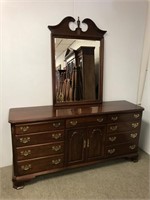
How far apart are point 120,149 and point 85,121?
27.3 inches

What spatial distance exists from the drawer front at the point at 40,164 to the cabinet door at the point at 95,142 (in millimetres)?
358

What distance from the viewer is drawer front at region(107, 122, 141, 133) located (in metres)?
2.21

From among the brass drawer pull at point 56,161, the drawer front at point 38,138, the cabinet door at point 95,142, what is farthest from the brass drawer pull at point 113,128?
the brass drawer pull at point 56,161

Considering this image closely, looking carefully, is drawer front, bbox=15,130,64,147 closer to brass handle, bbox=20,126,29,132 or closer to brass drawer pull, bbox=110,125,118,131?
brass handle, bbox=20,126,29,132

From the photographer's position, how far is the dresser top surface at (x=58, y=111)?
6.06ft

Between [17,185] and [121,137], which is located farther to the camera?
[121,137]

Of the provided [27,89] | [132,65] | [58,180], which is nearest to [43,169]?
[58,180]

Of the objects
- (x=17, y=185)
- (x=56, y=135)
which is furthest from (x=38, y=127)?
(x=17, y=185)

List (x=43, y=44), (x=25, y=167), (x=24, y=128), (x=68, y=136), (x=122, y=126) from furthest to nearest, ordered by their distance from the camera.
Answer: (x=122, y=126)
(x=43, y=44)
(x=68, y=136)
(x=25, y=167)
(x=24, y=128)

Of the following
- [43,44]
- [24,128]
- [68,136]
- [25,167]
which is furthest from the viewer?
[43,44]

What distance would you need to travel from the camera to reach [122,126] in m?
2.26

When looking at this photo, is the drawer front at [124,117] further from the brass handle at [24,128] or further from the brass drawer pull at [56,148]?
the brass handle at [24,128]

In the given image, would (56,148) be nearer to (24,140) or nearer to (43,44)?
(24,140)

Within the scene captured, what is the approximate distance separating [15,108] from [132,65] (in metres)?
1.77
